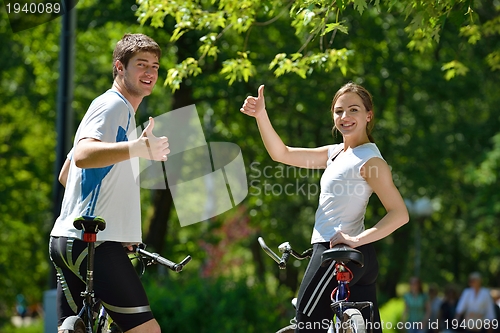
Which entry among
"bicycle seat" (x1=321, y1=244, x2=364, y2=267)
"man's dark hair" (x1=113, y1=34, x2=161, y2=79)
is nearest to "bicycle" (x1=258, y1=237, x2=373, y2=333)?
"bicycle seat" (x1=321, y1=244, x2=364, y2=267)

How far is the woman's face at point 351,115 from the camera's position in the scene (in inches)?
167

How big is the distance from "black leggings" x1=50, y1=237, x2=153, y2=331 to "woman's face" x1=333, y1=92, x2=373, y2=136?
4.42ft

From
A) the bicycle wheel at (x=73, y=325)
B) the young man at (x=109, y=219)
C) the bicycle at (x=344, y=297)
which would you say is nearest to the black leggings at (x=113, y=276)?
the young man at (x=109, y=219)

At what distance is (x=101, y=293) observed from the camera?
377 centimetres

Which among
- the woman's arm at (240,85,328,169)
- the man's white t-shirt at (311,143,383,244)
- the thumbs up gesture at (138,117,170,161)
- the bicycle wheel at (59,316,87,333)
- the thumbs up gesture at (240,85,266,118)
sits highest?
the thumbs up gesture at (240,85,266,118)

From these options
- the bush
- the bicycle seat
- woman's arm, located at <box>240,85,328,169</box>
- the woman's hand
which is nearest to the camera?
the bicycle seat

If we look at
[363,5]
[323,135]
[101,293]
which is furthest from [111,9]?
[101,293]

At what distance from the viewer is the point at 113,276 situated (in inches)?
148

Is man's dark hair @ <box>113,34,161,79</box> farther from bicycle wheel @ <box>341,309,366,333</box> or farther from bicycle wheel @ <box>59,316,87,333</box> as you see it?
bicycle wheel @ <box>341,309,366,333</box>

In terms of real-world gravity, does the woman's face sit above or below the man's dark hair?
below

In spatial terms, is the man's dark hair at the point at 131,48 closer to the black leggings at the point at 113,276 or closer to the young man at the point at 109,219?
the young man at the point at 109,219

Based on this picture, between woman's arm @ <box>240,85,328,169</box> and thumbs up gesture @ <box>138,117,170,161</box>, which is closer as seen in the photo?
thumbs up gesture @ <box>138,117,170,161</box>

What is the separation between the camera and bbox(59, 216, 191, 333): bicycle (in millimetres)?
3596

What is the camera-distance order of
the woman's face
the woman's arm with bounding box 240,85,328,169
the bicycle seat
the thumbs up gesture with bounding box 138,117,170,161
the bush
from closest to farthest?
1. the thumbs up gesture with bounding box 138,117,170,161
2. the bicycle seat
3. the woman's face
4. the woman's arm with bounding box 240,85,328,169
5. the bush
